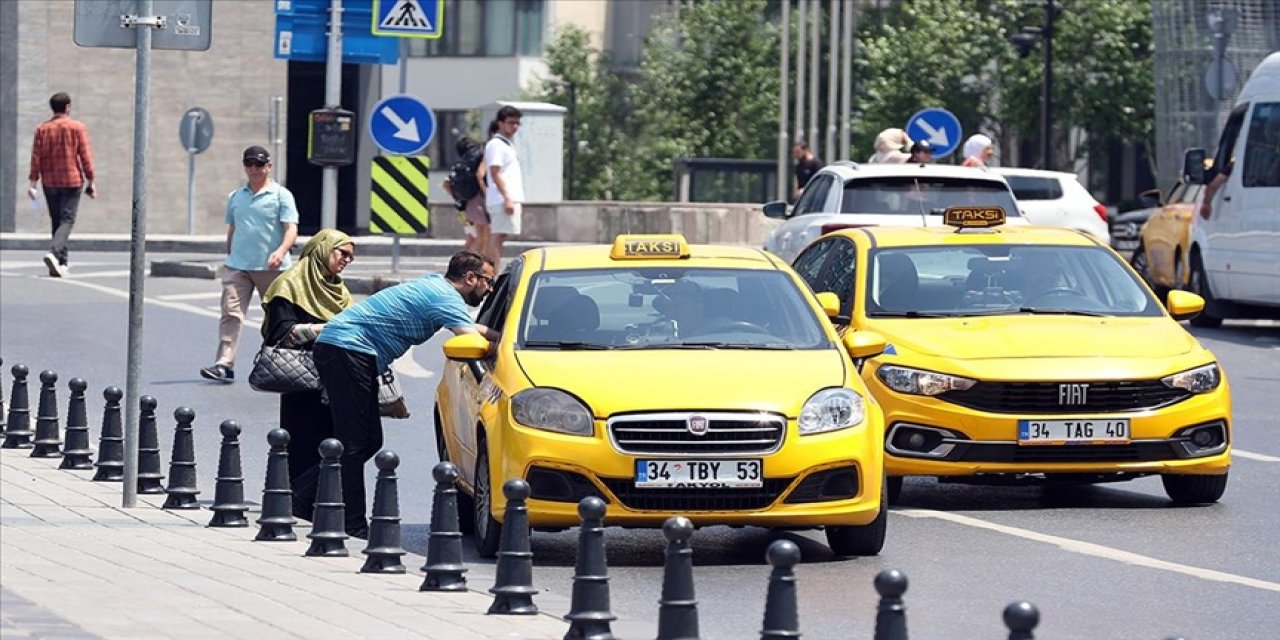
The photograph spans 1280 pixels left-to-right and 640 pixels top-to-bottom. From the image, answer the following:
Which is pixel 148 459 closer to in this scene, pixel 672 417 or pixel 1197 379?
pixel 672 417

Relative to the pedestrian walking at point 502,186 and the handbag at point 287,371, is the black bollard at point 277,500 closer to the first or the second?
the handbag at point 287,371

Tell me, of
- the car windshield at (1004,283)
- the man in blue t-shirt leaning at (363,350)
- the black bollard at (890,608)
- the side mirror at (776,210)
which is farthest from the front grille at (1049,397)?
the side mirror at (776,210)

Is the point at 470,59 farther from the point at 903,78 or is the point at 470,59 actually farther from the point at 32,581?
the point at 32,581

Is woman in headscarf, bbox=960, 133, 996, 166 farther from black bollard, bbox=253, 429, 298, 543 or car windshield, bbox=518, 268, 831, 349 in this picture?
black bollard, bbox=253, 429, 298, 543

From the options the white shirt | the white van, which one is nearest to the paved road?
the white van

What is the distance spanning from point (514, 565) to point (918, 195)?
43.7ft

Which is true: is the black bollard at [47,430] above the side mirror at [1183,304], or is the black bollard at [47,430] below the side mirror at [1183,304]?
below

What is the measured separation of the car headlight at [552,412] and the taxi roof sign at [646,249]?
1.39m

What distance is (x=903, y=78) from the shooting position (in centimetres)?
6328

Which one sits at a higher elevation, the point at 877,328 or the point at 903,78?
the point at 903,78

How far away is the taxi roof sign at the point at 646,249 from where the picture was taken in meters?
12.5

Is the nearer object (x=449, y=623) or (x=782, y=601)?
(x=782, y=601)

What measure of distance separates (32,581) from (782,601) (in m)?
3.25

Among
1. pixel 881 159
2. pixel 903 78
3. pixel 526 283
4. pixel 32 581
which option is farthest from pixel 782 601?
pixel 903 78
